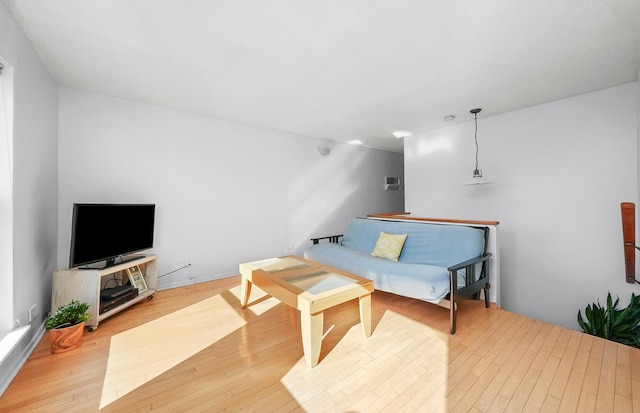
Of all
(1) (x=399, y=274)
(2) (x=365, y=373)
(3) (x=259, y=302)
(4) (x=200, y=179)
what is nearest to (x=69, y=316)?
(3) (x=259, y=302)

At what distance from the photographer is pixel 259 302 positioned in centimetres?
294

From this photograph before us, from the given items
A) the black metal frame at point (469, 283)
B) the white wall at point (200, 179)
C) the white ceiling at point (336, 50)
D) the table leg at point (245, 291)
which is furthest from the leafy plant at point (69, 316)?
the black metal frame at point (469, 283)

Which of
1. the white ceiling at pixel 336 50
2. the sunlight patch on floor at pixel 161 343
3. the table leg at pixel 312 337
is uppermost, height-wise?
the white ceiling at pixel 336 50

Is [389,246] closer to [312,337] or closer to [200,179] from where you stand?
[312,337]

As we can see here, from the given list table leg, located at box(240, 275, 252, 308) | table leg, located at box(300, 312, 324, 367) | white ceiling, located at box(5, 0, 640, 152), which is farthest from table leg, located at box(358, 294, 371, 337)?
white ceiling, located at box(5, 0, 640, 152)

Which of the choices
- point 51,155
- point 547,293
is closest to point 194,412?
point 51,155

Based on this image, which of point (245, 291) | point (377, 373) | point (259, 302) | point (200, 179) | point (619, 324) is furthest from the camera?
point (200, 179)

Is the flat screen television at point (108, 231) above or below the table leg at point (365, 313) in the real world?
above

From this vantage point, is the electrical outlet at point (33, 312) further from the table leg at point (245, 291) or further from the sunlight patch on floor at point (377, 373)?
the sunlight patch on floor at point (377, 373)

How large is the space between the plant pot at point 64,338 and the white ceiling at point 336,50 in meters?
2.28

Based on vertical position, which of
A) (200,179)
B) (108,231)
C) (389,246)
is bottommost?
(389,246)

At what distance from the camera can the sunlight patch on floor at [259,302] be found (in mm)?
2740

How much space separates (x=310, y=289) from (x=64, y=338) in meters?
1.94

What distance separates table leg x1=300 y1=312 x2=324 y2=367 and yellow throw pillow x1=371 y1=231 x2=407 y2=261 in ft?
5.35
